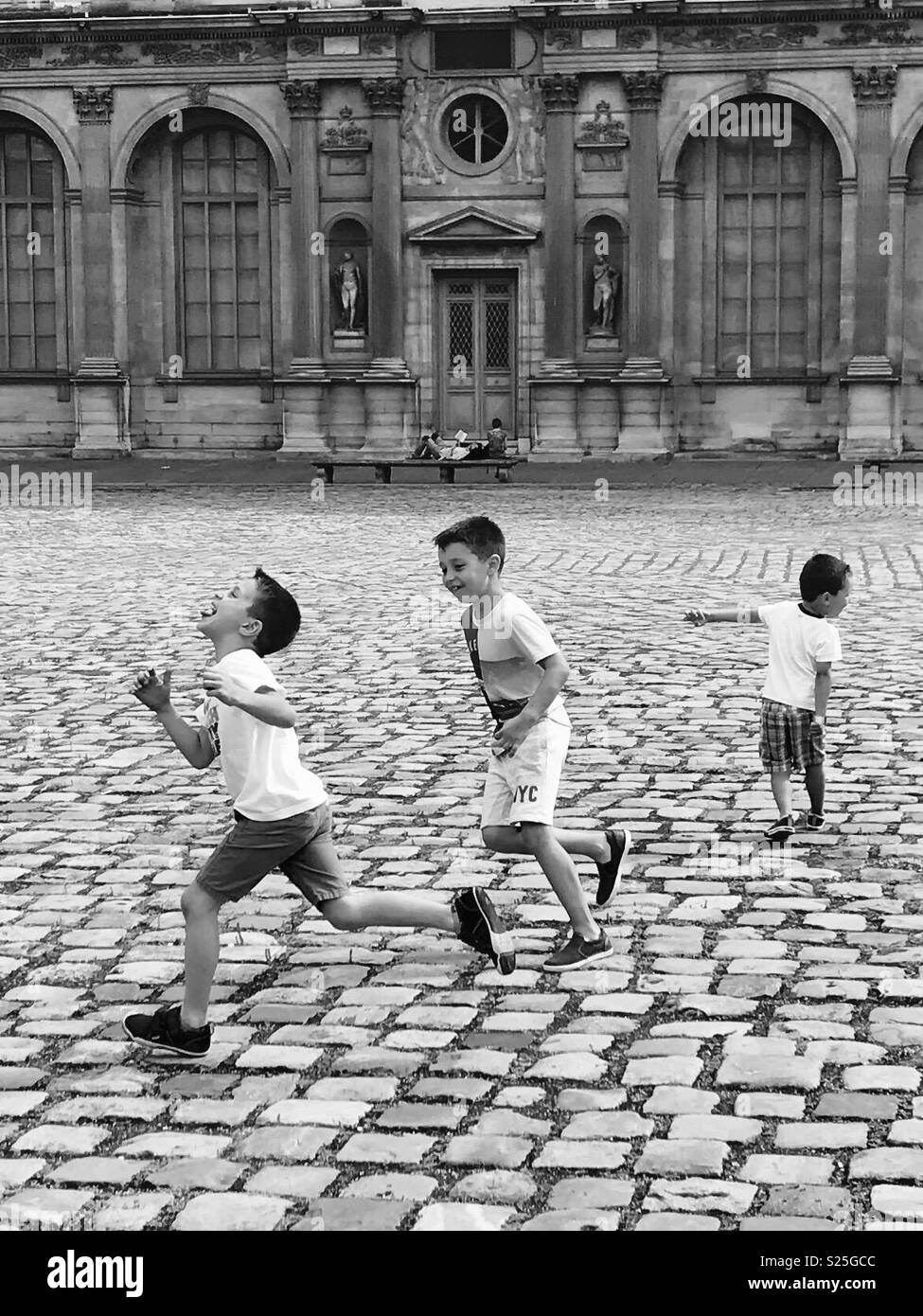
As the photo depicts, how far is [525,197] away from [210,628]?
1195 inches

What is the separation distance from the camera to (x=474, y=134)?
115 ft

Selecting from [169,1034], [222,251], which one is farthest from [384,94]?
[169,1034]

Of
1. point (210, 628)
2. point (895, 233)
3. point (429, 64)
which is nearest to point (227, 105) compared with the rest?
point (429, 64)

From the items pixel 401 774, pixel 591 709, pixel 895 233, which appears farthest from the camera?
pixel 895 233

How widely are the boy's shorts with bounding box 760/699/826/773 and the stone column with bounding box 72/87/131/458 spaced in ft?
96.4

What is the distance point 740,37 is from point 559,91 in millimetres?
3036

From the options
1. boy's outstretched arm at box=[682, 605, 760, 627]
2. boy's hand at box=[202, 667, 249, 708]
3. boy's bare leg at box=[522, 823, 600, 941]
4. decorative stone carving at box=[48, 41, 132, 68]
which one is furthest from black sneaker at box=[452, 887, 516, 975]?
decorative stone carving at box=[48, 41, 132, 68]

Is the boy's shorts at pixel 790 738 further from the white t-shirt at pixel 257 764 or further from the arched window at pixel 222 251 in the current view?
the arched window at pixel 222 251

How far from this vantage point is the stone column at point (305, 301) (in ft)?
114

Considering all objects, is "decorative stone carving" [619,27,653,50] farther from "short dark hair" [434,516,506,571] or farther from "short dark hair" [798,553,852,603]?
"short dark hair" [434,516,506,571]

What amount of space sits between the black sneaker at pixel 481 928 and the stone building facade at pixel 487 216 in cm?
2876

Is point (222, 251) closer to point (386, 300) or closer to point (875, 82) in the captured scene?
point (386, 300)
